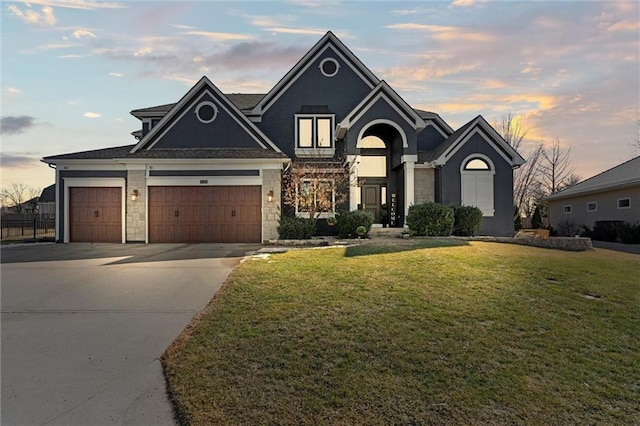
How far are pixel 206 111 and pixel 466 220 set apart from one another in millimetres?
12883

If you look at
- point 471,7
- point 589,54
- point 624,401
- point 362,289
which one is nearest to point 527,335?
point 624,401

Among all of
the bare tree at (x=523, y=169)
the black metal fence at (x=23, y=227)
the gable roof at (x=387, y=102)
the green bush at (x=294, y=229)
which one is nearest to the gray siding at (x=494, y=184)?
the gable roof at (x=387, y=102)

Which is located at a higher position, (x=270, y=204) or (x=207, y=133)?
(x=207, y=133)

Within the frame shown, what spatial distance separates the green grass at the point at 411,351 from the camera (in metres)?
3.40

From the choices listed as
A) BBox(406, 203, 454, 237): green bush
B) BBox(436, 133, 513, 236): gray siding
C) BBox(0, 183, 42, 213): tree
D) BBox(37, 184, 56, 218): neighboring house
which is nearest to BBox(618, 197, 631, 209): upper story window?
BBox(436, 133, 513, 236): gray siding

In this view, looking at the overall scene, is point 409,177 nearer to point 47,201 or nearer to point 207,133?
point 207,133


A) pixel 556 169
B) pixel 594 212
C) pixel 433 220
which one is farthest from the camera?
pixel 556 169

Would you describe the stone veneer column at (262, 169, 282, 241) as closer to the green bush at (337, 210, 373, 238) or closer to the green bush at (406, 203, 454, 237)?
the green bush at (337, 210, 373, 238)

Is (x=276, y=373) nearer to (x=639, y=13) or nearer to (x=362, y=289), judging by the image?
(x=362, y=289)

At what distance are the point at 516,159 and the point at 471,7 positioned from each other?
816 cm

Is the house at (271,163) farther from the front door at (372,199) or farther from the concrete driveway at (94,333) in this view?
the concrete driveway at (94,333)

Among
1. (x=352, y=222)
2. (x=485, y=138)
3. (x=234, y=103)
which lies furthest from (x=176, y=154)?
(x=485, y=138)

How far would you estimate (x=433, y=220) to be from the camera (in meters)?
14.7

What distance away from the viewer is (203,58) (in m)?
18.8
